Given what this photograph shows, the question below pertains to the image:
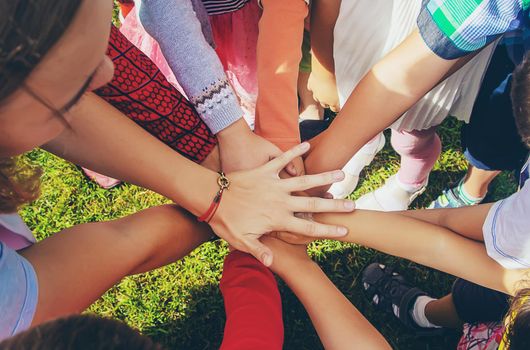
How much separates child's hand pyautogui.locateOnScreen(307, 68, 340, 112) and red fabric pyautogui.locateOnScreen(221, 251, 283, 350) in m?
0.81

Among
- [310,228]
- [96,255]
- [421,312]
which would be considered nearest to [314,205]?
[310,228]

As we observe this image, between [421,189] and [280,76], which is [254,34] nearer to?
[280,76]

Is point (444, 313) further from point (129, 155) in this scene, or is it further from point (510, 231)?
point (129, 155)

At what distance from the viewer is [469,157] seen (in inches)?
75.7

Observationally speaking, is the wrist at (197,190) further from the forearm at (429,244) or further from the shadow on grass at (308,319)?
the shadow on grass at (308,319)

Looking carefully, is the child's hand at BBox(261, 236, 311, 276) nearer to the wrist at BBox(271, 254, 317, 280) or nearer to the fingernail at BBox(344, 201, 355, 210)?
the wrist at BBox(271, 254, 317, 280)

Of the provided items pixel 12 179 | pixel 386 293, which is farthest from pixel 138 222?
pixel 386 293

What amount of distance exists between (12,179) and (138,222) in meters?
0.33

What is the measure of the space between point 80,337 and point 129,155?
2.45 ft

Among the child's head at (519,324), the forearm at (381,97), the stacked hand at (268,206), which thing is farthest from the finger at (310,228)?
the child's head at (519,324)

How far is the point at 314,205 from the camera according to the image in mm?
1493

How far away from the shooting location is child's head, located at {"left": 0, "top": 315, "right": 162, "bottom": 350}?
2.28 feet

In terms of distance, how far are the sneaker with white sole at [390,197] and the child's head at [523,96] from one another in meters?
0.96

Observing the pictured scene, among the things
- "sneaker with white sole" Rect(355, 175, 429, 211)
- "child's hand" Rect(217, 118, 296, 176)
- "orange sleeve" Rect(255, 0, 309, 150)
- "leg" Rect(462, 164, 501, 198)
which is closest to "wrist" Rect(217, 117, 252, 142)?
"child's hand" Rect(217, 118, 296, 176)
